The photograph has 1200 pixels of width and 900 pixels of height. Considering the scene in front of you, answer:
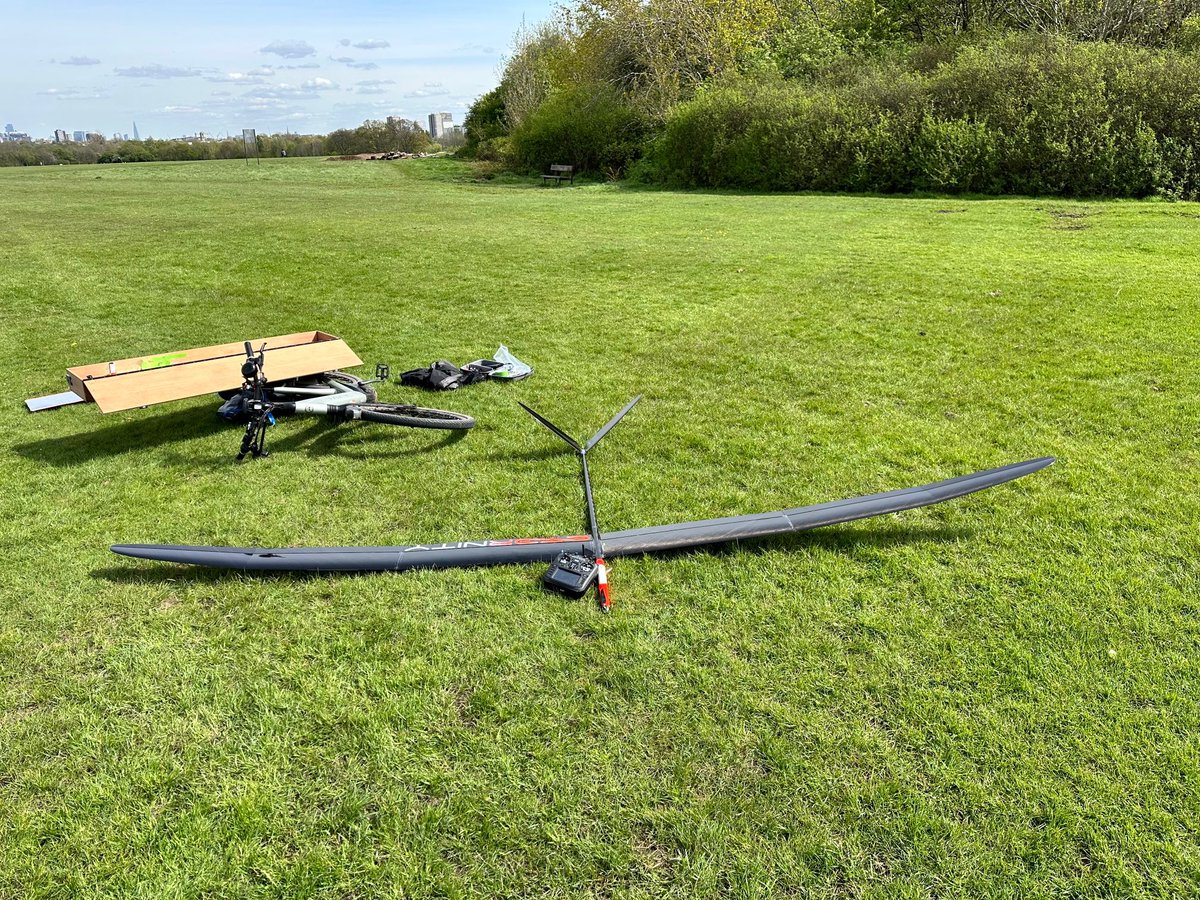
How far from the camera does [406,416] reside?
603 centimetres

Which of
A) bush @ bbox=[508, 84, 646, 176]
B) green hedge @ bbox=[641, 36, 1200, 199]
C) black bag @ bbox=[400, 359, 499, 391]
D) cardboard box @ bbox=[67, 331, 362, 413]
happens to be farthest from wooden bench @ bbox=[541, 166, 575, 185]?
cardboard box @ bbox=[67, 331, 362, 413]

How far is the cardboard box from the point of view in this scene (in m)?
5.50

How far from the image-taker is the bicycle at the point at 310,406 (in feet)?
18.9

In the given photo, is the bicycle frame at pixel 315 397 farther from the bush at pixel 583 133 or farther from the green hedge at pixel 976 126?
the bush at pixel 583 133

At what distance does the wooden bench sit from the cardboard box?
27.6 meters

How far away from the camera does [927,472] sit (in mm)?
5418

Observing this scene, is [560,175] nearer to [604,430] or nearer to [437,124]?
[604,430]

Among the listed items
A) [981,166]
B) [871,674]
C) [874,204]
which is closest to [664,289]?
[871,674]

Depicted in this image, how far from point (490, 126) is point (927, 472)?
4969 centimetres

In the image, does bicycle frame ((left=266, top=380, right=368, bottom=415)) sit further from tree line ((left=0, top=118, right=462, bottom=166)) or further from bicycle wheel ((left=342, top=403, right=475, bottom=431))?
tree line ((left=0, top=118, right=462, bottom=166))

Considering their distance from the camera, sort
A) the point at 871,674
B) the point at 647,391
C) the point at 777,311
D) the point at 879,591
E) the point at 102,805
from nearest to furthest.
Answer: the point at 102,805, the point at 871,674, the point at 879,591, the point at 647,391, the point at 777,311

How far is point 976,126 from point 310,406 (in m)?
22.1

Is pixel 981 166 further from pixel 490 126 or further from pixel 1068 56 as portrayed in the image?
pixel 490 126

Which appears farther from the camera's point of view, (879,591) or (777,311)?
(777,311)
